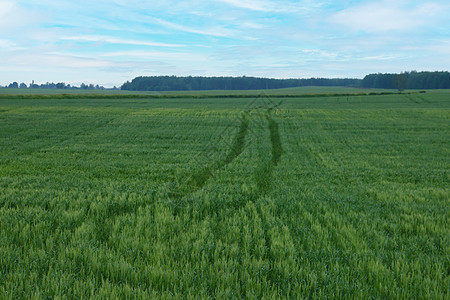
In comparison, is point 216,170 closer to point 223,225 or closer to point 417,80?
point 223,225

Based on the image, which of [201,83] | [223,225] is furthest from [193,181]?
[201,83]

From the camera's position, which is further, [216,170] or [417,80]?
[417,80]

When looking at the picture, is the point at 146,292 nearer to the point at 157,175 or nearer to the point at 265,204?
the point at 265,204

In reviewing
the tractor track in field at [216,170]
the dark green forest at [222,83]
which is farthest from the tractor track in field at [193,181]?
the dark green forest at [222,83]

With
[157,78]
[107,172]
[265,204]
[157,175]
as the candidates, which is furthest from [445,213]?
[157,78]

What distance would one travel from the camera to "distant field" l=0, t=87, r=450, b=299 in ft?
14.0

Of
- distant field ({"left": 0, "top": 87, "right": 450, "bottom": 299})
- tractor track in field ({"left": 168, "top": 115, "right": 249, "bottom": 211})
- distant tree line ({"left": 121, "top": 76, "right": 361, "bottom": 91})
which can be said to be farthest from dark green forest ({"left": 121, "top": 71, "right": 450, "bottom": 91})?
tractor track in field ({"left": 168, "top": 115, "right": 249, "bottom": 211})

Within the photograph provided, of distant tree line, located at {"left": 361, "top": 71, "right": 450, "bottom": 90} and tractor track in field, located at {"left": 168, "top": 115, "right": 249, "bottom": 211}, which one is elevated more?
distant tree line, located at {"left": 361, "top": 71, "right": 450, "bottom": 90}

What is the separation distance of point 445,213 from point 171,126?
26085 millimetres

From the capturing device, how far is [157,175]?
12.9m

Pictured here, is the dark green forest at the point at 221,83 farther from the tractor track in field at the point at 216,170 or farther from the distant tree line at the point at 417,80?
the tractor track in field at the point at 216,170

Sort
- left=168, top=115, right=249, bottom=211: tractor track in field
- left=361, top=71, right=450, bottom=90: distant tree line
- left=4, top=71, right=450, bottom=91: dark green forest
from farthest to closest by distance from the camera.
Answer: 1. left=4, top=71, right=450, bottom=91: dark green forest
2. left=361, top=71, right=450, bottom=90: distant tree line
3. left=168, top=115, right=249, bottom=211: tractor track in field

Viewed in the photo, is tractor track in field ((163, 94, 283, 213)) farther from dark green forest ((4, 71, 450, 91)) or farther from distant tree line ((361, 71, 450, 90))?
dark green forest ((4, 71, 450, 91))

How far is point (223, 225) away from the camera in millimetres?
6676
